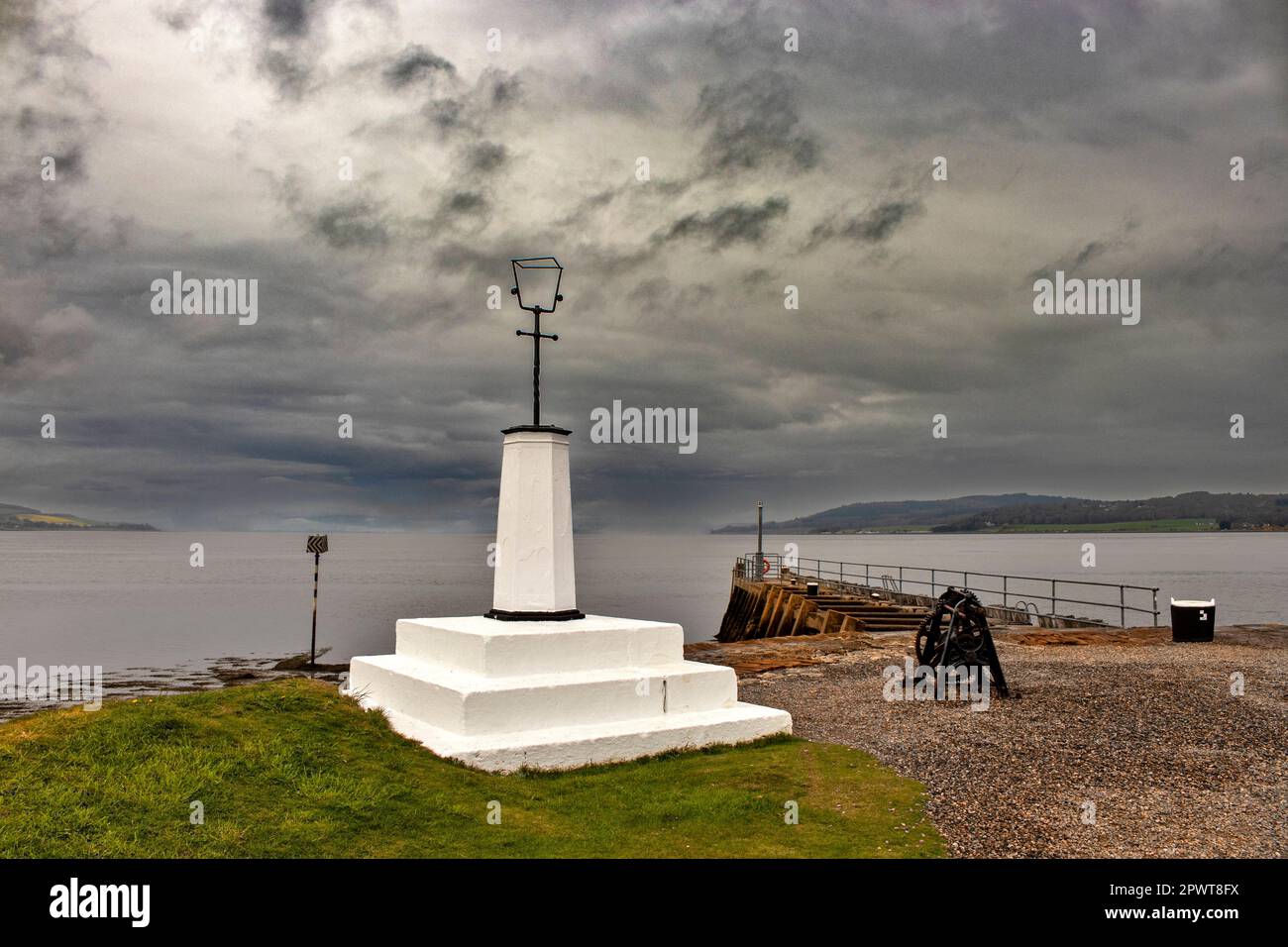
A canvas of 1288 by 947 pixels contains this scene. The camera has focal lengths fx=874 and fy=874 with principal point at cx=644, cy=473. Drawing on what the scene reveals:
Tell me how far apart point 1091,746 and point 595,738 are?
519 cm

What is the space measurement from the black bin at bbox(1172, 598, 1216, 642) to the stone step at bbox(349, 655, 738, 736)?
12.3m

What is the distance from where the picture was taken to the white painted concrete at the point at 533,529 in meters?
10.8

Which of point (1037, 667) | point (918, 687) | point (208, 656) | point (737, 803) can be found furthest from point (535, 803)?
point (208, 656)

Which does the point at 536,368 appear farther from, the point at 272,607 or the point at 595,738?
the point at 272,607

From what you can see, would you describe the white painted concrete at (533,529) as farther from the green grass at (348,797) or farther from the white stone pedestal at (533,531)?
the green grass at (348,797)

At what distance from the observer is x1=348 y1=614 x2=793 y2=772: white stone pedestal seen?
8992 millimetres

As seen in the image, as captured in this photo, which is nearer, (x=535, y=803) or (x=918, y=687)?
(x=535, y=803)

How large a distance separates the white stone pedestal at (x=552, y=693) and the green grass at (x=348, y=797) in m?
0.40

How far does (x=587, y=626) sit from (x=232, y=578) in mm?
103166

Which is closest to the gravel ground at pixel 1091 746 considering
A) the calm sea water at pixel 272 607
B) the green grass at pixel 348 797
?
the green grass at pixel 348 797

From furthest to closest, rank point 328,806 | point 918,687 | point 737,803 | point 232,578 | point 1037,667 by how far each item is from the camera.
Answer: point 232,578, point 1037,667, point 918,687, point 737,803, point 328,806

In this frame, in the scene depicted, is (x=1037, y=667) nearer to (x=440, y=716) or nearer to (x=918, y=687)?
(x=918, y=687)

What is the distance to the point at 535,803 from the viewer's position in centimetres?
777

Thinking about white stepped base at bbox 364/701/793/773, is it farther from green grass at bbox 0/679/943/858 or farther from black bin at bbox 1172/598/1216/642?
black bin at bbox 1172/598/1216/642
